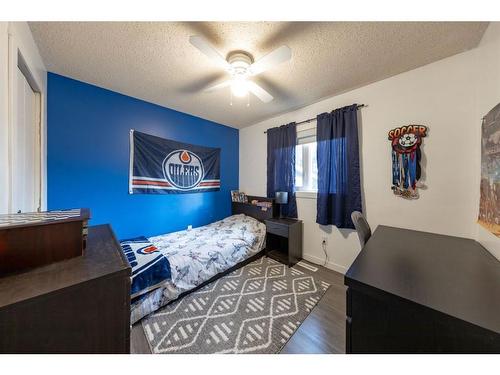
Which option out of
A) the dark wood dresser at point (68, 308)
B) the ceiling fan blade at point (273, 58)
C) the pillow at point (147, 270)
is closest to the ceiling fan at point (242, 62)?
the ceiling fan blade at point (273, 58)

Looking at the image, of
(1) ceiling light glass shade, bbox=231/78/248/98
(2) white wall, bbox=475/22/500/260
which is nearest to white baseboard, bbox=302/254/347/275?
(2) white wall, bbox=475/22/500/260

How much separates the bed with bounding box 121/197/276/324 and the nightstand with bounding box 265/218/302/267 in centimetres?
17

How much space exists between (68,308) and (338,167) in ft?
8.30

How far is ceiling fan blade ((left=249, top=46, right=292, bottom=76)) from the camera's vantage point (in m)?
1.28

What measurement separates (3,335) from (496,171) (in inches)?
92.7

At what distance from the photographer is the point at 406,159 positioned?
183 cm

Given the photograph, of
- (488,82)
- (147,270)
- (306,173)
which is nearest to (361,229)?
(488,82)

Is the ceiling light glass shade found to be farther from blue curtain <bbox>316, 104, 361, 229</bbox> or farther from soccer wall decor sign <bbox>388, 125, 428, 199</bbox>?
soccer wall decor sign <bbox>388, 125, 428, 199</bbox>

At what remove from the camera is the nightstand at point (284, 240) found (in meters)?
2.54

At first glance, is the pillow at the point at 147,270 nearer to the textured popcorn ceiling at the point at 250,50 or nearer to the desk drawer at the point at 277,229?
the desk drawer at the point at 277,229

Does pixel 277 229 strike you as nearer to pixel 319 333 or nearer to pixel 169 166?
pixel 319 333

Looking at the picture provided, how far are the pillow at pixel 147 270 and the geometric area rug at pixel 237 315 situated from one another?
279 mm

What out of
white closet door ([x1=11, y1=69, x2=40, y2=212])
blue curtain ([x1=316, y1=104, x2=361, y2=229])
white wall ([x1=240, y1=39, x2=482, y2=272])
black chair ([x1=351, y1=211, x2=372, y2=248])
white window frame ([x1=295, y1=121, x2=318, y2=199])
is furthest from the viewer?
white window frame ([x1=295, y1=121, x2=318, y2=199])

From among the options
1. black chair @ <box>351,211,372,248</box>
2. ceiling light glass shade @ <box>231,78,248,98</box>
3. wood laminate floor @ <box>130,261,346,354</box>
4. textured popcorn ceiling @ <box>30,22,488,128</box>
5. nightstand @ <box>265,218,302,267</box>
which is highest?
textured popcorn ceiling @ <box>30,22,488,128</box>
